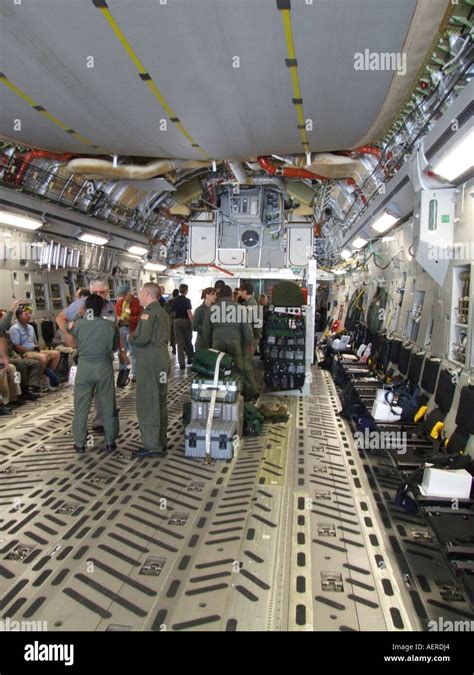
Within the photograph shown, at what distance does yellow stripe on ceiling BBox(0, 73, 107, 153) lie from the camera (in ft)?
18.6

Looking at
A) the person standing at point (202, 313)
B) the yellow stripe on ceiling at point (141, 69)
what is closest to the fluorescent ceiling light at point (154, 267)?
the person standing at point (202, 313)

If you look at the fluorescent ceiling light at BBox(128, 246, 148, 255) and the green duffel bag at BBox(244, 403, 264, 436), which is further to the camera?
the fluorescent ceiling light at BBox(128, 246, 148, 255)

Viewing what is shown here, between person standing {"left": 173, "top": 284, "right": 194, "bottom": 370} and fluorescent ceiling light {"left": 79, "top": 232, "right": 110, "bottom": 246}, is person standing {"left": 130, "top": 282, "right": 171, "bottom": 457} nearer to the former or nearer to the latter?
person standing {"left": 173, "top": 284, "right": 194, "bottom": 370}

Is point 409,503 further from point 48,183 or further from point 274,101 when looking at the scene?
point 48,183

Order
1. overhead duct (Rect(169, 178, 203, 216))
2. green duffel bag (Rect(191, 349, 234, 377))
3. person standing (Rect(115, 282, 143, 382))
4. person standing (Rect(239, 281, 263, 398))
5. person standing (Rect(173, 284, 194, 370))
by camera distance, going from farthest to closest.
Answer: overhead duct (Rect(169, 178, 203, 216))
person standing (Rect(173, 284, 194, 370))
person standing (Rect(115, 282, 143, 382))
person standing (Rect(239, 281, 263, 398))
green duffel bag (Rect(191, 349, 234, 377))

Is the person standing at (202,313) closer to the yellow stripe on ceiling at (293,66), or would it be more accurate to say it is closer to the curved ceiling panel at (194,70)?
the curved ceiling panel at (194,70)

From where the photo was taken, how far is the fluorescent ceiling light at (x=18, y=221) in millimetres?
9148

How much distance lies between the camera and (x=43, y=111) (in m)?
6.62

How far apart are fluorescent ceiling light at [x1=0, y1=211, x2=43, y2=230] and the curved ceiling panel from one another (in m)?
1.66

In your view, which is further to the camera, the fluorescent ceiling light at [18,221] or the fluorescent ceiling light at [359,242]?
the fluorescent ceiling light at [359,242]

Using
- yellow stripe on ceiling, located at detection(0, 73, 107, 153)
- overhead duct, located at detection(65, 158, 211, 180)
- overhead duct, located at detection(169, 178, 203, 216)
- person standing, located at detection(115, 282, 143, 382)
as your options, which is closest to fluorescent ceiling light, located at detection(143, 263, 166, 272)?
overhead duct, located at detection(169, 178, 203, 216)

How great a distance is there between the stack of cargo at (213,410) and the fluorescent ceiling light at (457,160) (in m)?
3.28

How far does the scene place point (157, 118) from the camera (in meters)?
6.85

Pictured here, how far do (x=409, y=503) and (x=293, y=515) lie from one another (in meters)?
1.09
